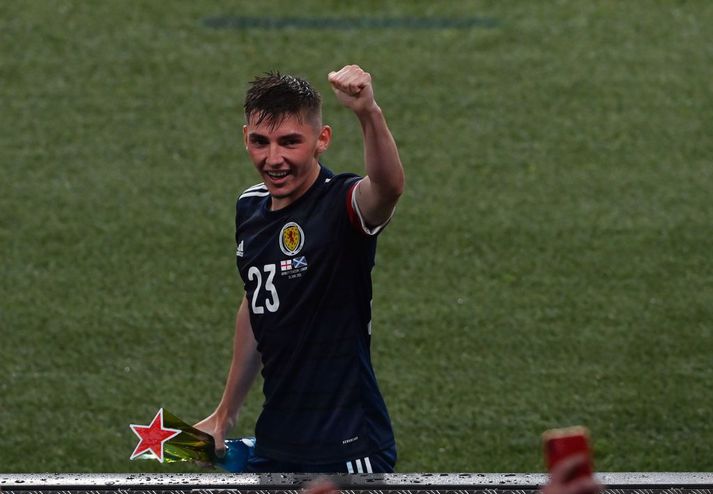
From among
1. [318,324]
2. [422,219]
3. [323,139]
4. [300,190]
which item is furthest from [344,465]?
[422,219]

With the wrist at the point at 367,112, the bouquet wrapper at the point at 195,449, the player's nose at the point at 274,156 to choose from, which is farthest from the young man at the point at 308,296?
the wrist at the point at 367,112

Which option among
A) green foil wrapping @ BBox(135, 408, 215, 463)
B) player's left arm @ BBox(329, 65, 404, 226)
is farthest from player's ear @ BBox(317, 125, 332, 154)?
green foil wrapping @ BBox(135, 408, 215, 463)

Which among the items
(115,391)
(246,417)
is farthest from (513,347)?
(115,391)

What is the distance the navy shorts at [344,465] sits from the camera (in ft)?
10.0

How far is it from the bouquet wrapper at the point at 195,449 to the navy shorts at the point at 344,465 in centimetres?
9

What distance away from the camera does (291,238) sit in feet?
9.98

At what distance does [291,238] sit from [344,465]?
1.73 feet

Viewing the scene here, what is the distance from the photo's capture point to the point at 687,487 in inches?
98.0

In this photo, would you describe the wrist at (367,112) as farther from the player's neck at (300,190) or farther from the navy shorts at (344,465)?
the navy shorts at (344,465)

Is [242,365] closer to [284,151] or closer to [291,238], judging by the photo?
[291,238]

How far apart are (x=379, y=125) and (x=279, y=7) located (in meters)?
6.02

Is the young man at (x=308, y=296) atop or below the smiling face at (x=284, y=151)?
below

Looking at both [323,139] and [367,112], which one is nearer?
[367,112]

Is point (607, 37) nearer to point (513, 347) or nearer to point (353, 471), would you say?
point (513, 347)
